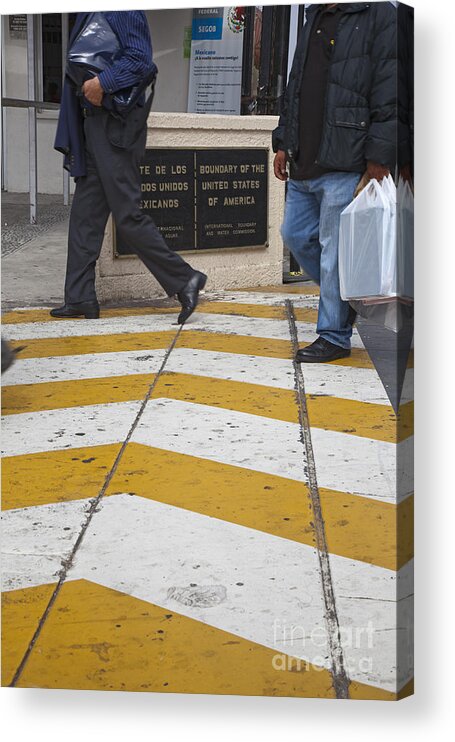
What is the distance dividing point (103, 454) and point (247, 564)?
366 millimetres

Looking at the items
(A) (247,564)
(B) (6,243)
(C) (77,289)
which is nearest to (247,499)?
(A) (247,564)

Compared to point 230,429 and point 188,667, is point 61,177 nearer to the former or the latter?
point 230,429

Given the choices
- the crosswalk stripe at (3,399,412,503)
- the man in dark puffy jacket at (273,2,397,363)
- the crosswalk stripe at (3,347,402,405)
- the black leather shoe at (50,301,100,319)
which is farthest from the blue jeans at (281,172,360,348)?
the black leather shoe at (50,301,100,319)

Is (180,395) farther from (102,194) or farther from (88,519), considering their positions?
(102,194)

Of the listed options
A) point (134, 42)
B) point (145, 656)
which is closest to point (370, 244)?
point (134, 42)

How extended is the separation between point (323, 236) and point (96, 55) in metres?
0.56

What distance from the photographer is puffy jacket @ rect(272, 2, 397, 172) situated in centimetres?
207

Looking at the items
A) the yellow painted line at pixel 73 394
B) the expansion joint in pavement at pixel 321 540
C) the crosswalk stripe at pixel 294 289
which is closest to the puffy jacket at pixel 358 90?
the crosswalk stripe at pixel 294 289

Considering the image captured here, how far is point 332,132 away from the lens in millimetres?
2211

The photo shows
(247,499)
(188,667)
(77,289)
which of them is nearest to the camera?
(188,667)

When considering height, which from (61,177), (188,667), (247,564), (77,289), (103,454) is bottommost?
(188,667)

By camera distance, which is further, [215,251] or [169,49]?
[215,251]

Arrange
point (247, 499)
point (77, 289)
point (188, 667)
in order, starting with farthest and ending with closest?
1. point (77, 289)
2. point (247, 499)
3. point (188, 667)

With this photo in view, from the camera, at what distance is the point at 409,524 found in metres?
2.06
